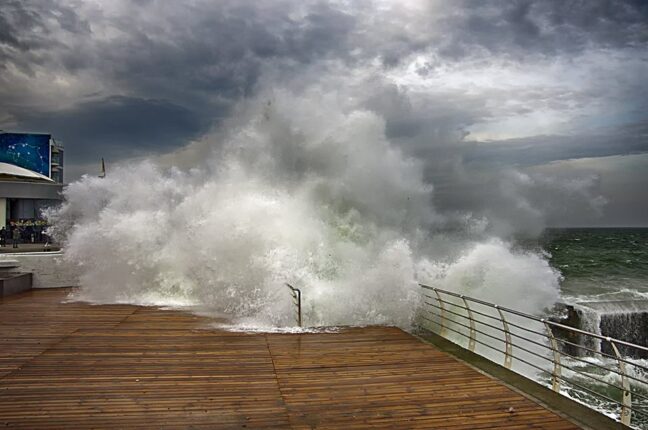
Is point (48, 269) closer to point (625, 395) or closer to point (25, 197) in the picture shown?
point (625, 395)

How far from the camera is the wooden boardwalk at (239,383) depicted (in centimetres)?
427

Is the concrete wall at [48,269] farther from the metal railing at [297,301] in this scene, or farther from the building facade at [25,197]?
the metal railing at [297,301]

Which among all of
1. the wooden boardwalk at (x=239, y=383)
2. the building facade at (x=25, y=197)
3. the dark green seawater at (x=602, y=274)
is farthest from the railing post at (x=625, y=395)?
the dark green seawater at (x=602, y=274)

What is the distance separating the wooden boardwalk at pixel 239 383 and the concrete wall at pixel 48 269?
17.5 ft

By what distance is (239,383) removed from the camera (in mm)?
5227

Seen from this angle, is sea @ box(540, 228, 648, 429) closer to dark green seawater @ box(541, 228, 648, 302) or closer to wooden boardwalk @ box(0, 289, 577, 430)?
dark green seawater @ box(541, 228, 648, 302)

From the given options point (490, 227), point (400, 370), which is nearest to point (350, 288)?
point (400, 370)

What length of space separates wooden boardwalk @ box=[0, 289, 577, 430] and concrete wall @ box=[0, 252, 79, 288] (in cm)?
532

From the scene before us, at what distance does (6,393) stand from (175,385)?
5.44 ft

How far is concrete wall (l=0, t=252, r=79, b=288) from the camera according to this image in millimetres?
12977

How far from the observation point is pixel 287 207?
1210cm

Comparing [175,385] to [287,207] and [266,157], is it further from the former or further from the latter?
[266,157]

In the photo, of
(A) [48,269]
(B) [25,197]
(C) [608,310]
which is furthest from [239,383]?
(B) [25,197]

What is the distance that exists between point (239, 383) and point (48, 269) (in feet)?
33.9
